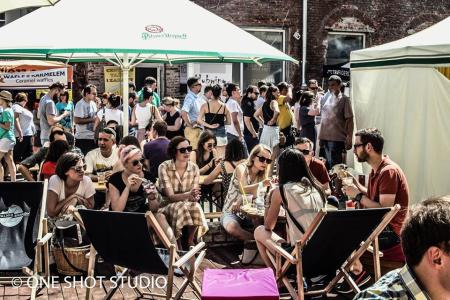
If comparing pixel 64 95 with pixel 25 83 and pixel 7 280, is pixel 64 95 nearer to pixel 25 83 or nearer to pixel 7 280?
pixel 25 83

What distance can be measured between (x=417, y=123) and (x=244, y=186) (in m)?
2.78

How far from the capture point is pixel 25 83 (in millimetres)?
15781

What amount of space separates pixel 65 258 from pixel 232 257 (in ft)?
5.76

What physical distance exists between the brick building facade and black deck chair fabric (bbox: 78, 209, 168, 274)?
12.3 m

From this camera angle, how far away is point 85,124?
10.9 metres

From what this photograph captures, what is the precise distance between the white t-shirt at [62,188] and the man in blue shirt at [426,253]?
4.21 m

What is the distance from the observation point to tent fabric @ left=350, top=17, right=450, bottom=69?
7.46 m

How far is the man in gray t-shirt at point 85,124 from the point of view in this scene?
10.9 meters

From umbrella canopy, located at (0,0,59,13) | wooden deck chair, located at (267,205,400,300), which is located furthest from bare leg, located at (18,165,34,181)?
wooden deck chair, located at (267,205,400,300)

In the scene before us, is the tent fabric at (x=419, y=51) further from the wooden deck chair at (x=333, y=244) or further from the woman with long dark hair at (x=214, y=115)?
the wooden deck chair at (x=333, y=244)

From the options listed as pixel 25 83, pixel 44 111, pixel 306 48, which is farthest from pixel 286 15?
pixel 44 111

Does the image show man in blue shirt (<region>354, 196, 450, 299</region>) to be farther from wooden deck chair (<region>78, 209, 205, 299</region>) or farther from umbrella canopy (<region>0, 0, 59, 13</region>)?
umbrella canopy (<region>0, 0, 59, 13</region>)

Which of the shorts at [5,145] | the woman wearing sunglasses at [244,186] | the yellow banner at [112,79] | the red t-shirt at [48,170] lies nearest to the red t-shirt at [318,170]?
the woman wearing sunglasses at [244,186]

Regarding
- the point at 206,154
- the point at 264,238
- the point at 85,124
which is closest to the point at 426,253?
the point at 264,238
